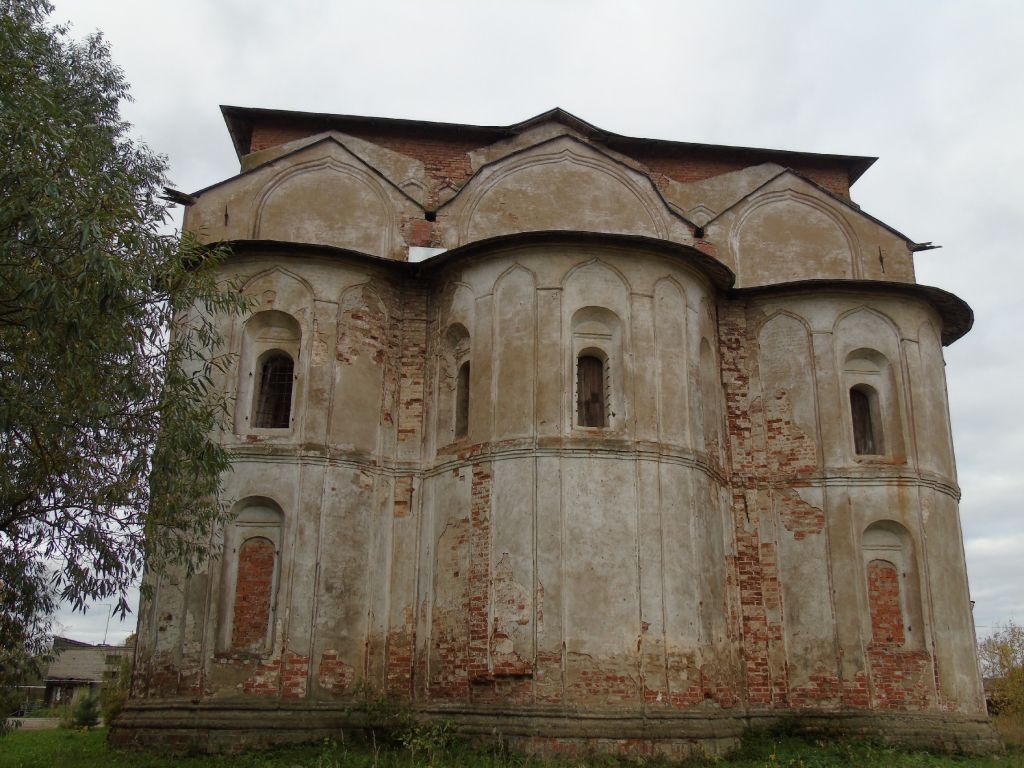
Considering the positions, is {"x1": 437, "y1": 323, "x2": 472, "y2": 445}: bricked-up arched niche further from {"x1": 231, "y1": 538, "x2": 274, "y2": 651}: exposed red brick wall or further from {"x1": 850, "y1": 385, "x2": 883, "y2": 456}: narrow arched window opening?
{"x1": 850, "y1": 385, "x2": 883, "y2": 456}: narrow arched window opening

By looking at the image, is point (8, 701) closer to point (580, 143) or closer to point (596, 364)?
point (596, 364)

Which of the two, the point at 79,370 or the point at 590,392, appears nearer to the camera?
the point at 79,370

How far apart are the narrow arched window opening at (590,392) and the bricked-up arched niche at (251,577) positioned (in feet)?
15.1

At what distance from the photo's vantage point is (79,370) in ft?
31.4

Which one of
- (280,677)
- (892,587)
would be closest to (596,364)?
(892,587)

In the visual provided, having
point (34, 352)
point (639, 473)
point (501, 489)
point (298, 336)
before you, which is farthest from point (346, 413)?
point (34, 352)

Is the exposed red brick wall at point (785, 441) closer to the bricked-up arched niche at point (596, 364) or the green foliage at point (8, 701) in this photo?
the bricked-up arched niche at point (596, 364)

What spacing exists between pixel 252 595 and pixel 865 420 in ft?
32.7

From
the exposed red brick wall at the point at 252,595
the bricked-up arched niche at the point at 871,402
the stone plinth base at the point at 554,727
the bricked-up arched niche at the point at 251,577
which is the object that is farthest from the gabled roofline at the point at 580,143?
the stone plinth base at the point at 554,727

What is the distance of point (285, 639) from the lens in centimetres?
1363

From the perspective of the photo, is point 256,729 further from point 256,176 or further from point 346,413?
point 256,176

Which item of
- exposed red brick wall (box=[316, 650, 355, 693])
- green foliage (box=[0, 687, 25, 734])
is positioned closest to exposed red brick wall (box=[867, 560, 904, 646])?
exposed red brick wall (box=[316, 650, 355, 693])

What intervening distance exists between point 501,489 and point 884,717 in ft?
20.8

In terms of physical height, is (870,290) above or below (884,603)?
above
